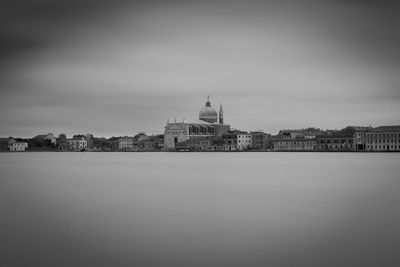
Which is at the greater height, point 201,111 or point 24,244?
point 201,111

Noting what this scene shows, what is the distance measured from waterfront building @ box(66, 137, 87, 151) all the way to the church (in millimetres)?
35859

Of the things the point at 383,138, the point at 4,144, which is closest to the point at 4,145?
the point at 4,144

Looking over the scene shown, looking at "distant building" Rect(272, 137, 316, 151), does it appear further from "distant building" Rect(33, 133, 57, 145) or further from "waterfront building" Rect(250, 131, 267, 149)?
"distant building" Rect(33, 133, 57, 145)

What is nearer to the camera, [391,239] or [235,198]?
[391,239]

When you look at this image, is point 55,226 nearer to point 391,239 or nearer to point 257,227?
point 257,227

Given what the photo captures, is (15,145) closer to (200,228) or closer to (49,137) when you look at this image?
(49,137)

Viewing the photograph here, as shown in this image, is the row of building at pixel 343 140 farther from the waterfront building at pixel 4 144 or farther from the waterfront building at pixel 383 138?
the waterfront building at pixel 4 144

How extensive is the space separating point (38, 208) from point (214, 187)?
28.2 feet

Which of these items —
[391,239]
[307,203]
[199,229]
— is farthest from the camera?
[307,203]

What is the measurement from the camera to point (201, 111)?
416 feet

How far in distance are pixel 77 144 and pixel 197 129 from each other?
148 feet

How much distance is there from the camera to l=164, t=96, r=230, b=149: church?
113 metres

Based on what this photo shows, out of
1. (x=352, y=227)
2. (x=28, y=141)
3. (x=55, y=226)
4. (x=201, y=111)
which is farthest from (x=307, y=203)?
(x=28, y=141)

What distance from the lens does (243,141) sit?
11238cm
